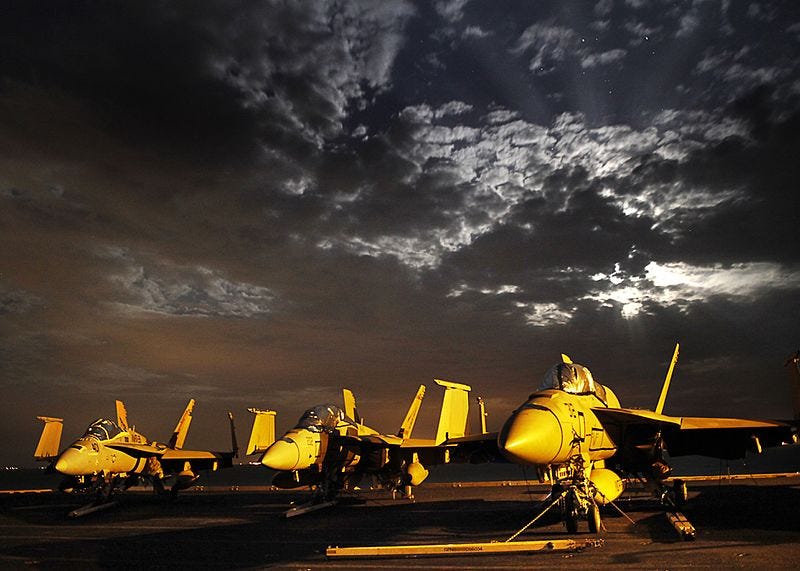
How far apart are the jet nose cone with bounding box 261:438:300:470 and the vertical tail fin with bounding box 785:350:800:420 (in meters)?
17.4

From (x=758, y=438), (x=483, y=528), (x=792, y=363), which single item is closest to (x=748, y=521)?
(x=758, y=438)

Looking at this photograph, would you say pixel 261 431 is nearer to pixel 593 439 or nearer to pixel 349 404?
pixel 349 404

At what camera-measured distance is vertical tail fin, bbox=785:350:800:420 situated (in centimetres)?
2017

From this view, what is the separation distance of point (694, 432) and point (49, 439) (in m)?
33.1

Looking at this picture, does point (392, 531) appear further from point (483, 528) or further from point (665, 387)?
point (665, 387)

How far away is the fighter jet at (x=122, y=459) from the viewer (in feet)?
72.4

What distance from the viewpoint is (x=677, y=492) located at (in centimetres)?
1853

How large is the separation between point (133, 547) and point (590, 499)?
10403 millimetres

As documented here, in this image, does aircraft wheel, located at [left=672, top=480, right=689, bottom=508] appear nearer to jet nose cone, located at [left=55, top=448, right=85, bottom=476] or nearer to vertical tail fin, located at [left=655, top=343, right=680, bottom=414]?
vertical tail fin, located at [left=655, top=343, right=680, bottom=414]

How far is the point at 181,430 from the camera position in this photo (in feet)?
100

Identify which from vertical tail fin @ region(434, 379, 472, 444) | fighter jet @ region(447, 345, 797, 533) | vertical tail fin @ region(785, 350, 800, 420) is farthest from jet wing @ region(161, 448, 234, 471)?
vertical tail fin @ region(785, 350, 800, 420)

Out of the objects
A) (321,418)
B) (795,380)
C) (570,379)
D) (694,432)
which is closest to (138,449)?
(321,418)

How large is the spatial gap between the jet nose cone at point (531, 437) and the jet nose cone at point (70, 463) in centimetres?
1732

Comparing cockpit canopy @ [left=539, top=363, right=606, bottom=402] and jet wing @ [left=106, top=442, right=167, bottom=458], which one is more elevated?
cockpit canopy @ [left=539, top=363, right=606, bottom=402]
